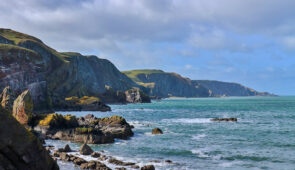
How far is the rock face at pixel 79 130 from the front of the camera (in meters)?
38.0

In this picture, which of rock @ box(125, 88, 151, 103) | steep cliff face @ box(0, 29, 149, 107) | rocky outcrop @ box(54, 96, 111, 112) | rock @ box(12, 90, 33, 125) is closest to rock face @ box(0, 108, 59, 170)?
rock @ box(12, 90, 33, 125)

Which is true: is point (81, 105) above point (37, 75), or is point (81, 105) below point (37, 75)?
below

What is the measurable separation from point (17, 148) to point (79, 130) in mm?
26051

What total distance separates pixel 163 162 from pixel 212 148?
9.52 meters

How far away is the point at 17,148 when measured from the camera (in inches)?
566

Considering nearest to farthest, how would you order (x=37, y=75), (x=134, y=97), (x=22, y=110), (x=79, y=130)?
1. (x=79, y=130)
2. (x=22, y=110)
3. (x=37, y=75)
4. (x=134, y=97)

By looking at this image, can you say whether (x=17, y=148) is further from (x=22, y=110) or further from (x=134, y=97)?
(x=134, y=97)

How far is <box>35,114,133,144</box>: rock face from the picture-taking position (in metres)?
38.0

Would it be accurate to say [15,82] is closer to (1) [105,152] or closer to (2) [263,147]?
(1) [105,152]

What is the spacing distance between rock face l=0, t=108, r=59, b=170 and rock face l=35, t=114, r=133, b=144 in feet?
73.3

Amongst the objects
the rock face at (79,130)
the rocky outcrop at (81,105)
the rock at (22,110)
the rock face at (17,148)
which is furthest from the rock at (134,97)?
the rock face at (17,148)

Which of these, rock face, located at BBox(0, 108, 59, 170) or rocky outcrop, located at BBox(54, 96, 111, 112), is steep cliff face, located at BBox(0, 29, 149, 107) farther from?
rock face, located at BBox(0, 108, 59, 170)

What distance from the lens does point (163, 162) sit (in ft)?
86.7

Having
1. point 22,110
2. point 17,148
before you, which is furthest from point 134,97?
point 17,148
